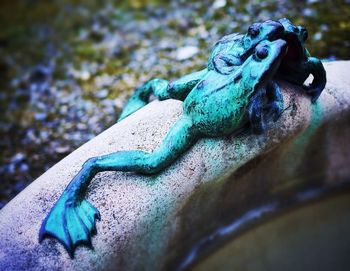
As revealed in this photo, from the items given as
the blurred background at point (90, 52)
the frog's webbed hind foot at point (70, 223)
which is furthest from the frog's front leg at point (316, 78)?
the blurred background at point (90, 52)

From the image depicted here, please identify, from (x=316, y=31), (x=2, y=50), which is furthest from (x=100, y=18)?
(x=316, y=31)

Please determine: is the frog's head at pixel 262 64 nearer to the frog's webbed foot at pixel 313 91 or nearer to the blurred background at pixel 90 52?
the frog's webbed foot at pixel 313 91

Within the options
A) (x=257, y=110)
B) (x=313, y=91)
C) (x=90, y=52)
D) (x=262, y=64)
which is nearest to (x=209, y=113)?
(x=257, y=110)

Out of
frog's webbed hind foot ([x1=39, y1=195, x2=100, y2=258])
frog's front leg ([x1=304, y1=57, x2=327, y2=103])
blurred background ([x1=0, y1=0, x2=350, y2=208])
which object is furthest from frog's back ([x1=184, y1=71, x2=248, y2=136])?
blurred background ([x1=0, y1=0, x2=350, y2=208])

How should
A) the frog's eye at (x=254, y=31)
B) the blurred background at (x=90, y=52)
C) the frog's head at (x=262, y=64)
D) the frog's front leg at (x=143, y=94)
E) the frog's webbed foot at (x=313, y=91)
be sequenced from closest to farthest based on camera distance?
the frog's head at (x=262, y=64) < the frog's eye at (x=254, y=31) < the frog's webbed foot at (x=313, y=91) < the frog's front leg at (x=143, y=94) < the blurred background at (x=90, y=52)

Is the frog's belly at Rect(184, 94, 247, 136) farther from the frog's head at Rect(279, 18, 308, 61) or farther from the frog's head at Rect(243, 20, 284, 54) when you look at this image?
the frog's head at Rect(279, 18, 308, 61)
